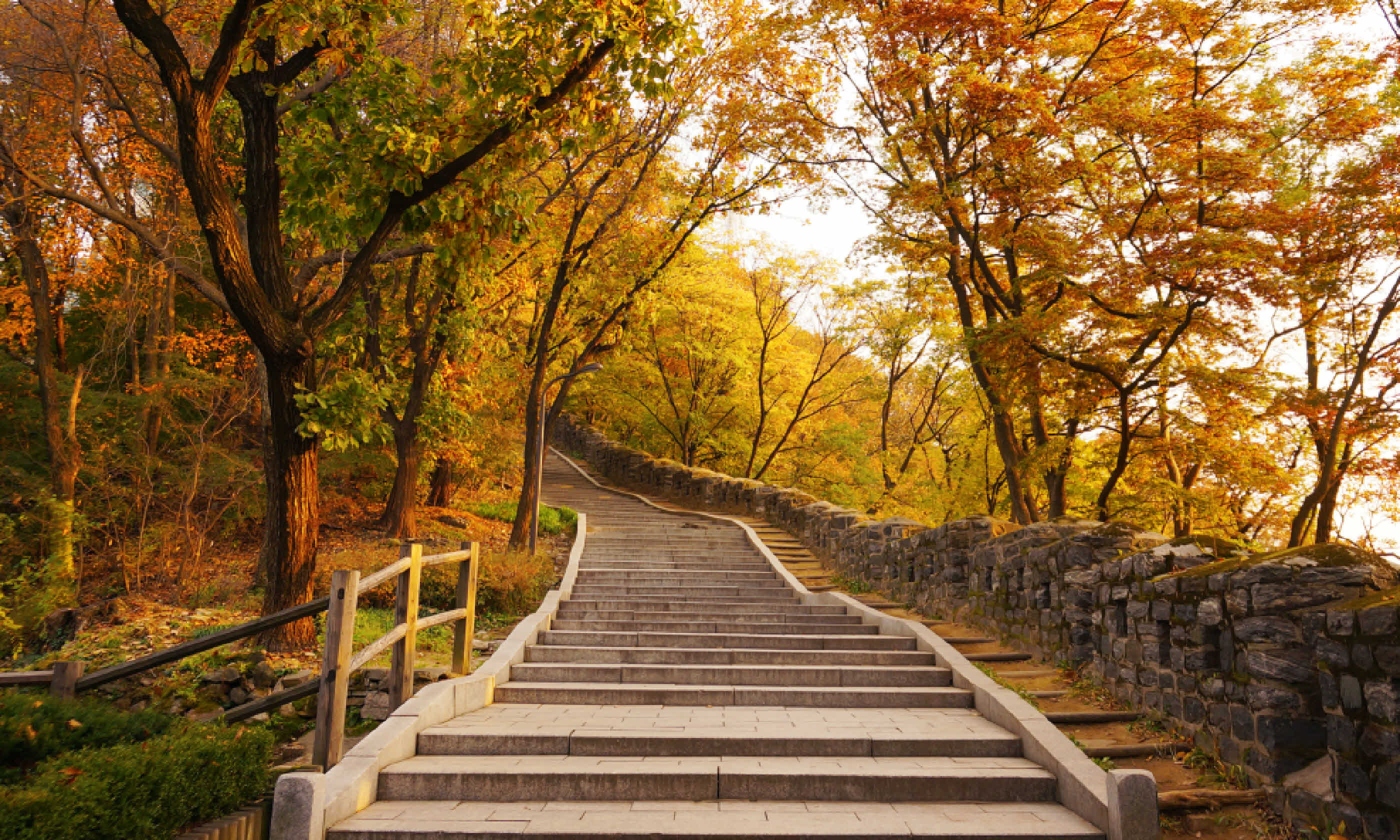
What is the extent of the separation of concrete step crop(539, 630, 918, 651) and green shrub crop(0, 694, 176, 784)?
14.2 feet

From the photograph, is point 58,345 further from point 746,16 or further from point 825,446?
point 825,446

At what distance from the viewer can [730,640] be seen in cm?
907

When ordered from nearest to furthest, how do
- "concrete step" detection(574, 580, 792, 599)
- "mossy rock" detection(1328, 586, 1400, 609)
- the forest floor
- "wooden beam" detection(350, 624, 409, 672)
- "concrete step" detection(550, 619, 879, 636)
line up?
"mossy rock" detection(1328, 586, 1400, 609) → "wooden beam" detection(350, 624, 409, 672) → the forest floor → "concrete step" detection(550, 619, 879, 636) → "concrete step" detection(574, 580, 792, 599)

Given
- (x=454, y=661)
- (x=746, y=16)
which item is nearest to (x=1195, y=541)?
(x=454, y=661)

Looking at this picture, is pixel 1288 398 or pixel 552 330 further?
pixel 552 330

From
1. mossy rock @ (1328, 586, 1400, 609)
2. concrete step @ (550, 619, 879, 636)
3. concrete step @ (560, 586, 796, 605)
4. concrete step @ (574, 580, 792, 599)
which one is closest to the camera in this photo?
mossy rock @ (1328, 586, 1400, 609)

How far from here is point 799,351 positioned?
27719 mm

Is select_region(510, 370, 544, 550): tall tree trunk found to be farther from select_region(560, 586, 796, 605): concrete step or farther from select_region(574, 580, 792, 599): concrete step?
select_region(560, 586, 796, 605): concrete step

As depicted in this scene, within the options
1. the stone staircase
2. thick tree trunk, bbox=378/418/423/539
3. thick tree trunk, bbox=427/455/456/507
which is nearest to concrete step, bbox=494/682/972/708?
the stone staircase

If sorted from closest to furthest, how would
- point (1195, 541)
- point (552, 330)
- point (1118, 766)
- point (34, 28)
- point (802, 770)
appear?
1. point (802, 770)
2. point (1118, 766)
3. point (1195, 541)
4. point (34, 28)
5. point (552, 330)

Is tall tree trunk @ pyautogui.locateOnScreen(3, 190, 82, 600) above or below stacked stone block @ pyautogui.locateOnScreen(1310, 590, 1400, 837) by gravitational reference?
above

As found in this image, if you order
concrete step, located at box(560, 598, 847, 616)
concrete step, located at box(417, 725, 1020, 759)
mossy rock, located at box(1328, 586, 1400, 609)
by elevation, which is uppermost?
mossy rock, located at box(1328, 586, 1400, 609)

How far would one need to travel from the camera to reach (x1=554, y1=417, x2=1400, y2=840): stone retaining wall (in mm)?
3988

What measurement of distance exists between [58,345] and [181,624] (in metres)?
9.87
